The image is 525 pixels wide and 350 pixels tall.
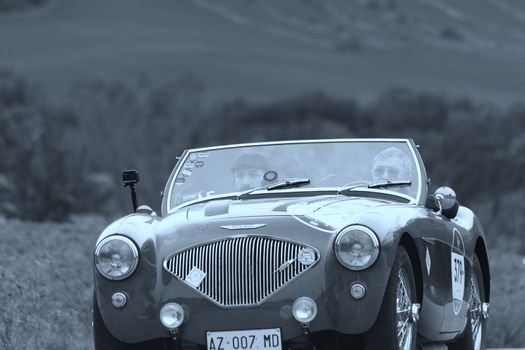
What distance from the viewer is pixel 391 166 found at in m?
9.32

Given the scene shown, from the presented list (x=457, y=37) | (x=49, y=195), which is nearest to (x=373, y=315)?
(x=49, y=195)

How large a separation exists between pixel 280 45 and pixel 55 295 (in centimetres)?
12182

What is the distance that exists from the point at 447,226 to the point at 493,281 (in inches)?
270

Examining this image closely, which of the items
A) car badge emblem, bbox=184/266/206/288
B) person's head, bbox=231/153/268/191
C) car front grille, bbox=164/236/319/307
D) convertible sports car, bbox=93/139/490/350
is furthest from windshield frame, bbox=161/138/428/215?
car badge emblem, bbox=184/266/206/288

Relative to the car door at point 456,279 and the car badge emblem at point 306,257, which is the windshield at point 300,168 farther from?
the car badge emblem at point 306,257

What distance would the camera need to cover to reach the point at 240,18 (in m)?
146

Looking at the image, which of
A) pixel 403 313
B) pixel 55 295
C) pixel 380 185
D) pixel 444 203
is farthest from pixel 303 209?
pixel 55 295

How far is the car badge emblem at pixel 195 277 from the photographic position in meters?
7.48

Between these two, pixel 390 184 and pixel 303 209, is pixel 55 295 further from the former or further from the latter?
pixel 303 209

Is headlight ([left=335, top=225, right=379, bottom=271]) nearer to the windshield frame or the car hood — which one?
the car hood

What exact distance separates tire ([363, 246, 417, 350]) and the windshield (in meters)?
1.25

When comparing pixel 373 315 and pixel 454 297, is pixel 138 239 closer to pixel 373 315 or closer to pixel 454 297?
pixel 373 315

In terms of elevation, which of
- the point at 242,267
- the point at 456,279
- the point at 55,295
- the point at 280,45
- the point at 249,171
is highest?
the point at 242,267

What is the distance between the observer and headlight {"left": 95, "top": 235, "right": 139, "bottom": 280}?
760cm
